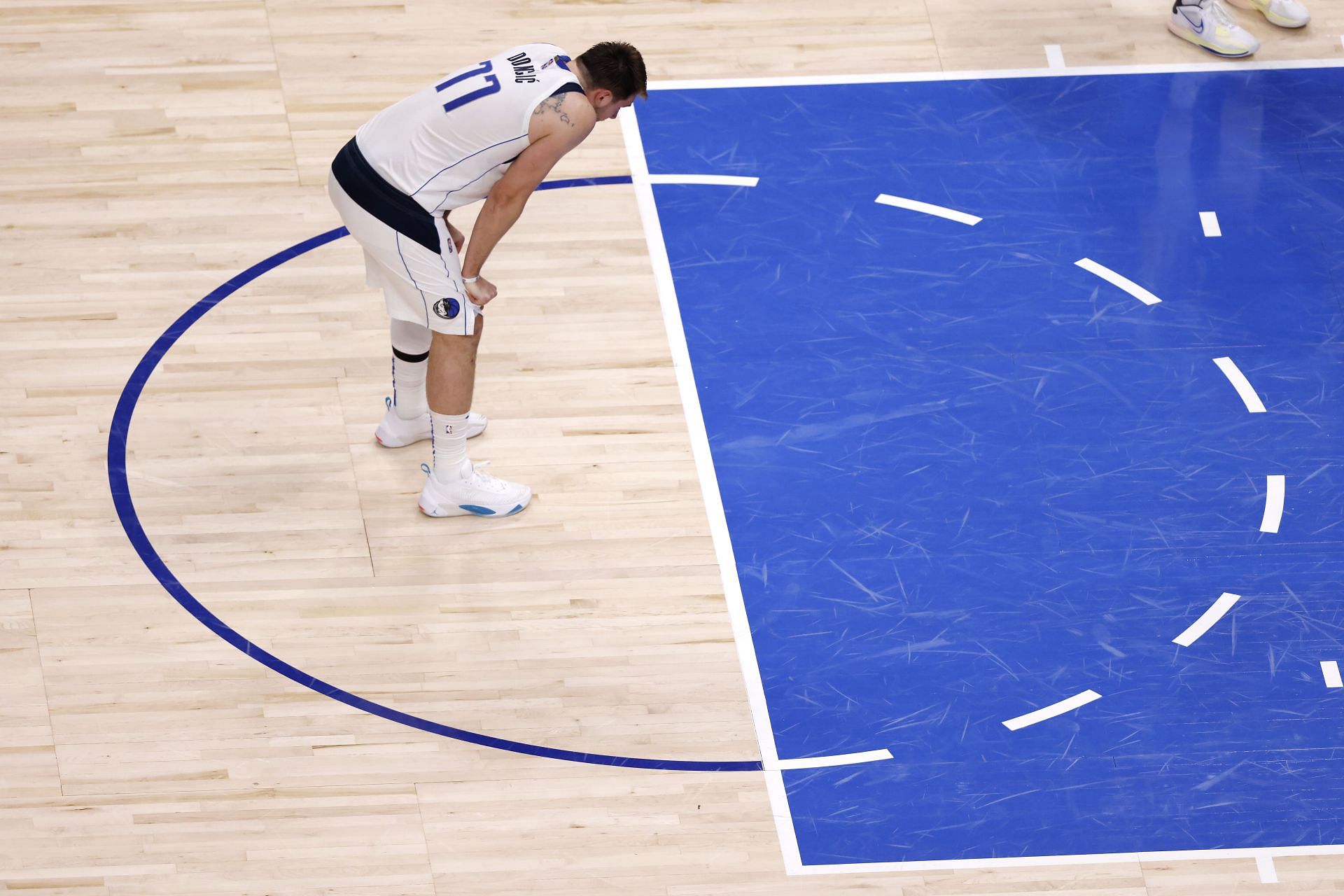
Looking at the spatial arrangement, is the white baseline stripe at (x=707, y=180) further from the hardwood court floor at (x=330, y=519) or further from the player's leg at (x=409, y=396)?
the player's leg at (x=409, y=396)

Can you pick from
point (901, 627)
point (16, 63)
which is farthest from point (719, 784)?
point (16, 63)

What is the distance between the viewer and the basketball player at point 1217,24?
802 centimetres

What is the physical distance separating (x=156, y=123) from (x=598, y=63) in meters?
2.80

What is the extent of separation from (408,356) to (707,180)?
1.78 meters

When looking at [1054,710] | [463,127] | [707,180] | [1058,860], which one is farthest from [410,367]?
[1058,860]

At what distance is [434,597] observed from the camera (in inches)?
232

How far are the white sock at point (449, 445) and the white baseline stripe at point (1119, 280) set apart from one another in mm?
2671

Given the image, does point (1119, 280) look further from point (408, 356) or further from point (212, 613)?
point (212, 613)

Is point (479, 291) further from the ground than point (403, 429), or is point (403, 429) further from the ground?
point (479, 291)

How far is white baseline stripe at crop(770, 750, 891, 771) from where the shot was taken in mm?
5516

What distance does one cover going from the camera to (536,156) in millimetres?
5391

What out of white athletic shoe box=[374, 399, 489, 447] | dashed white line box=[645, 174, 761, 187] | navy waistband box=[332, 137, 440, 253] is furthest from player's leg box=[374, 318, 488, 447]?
dashed white line box=[645, 174, 761, 187]

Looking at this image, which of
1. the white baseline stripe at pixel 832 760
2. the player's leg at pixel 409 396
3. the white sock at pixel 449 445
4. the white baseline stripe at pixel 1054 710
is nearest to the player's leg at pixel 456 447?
the white sock at pixel 449 445

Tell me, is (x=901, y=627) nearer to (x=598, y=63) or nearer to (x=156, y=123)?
(x=598, y=63)
